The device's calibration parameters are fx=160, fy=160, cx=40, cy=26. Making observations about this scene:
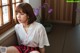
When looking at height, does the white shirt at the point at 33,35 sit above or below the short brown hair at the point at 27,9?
below

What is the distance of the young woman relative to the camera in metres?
1.99

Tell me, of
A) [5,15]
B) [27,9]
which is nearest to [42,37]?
[27,9]

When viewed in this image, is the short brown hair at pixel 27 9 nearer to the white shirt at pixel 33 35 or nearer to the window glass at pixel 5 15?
the white shirt at pixel 33 35

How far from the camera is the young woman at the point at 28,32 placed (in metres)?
1.99

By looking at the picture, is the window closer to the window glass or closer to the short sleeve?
the window glass

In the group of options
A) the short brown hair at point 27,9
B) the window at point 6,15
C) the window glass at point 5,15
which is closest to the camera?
the short brown hair at point 27,9

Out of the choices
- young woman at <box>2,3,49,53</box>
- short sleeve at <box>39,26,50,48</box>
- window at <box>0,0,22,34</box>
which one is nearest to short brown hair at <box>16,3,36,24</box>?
young woman at <box>2,3,49,53</box>

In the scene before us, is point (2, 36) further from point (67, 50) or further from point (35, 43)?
point (67, 50)

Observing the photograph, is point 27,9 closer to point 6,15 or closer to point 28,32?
point 28,32

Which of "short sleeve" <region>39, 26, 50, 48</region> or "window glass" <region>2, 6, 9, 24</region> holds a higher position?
"window glass" <region>2, 6, 9, 24</region>

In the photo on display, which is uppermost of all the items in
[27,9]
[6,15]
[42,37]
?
[27,9]

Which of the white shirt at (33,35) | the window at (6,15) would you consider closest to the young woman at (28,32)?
the white shirt at (33,35)

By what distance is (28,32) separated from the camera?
207cm

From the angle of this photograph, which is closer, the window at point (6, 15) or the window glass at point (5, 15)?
the window at point (6, 15)
